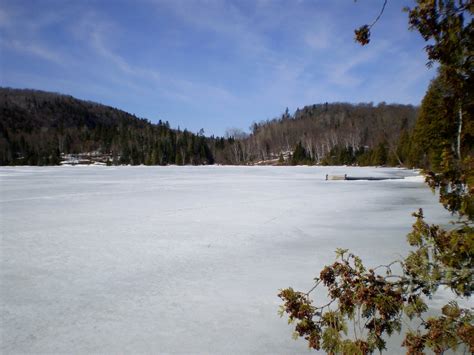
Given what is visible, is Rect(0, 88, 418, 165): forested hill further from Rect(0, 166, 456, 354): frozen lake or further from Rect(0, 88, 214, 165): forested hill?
Rect(0, 166, 456, 354): frozen lake

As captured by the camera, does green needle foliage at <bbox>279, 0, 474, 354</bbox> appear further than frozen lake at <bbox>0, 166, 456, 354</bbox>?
No

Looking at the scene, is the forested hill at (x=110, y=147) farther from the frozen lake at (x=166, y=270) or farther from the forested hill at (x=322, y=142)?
the frozen lake at (x=166, y=270)

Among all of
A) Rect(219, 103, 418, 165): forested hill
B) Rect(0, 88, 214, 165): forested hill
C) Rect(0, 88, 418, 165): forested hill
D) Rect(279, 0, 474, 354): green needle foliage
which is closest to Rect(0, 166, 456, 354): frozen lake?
Rect(279, 0, 474, 354): green needle foliage

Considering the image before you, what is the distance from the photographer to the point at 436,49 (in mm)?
2459

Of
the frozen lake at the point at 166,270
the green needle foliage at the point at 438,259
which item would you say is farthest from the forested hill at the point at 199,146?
the green needle foliage at the point at 438,259

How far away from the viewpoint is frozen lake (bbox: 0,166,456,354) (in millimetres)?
3441

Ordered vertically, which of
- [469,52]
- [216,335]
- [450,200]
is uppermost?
[469,52]

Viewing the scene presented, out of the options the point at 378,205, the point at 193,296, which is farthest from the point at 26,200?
the point at 378,205

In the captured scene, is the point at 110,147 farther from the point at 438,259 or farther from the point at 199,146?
the point at 438,259

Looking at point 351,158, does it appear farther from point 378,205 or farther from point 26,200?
point 26,200

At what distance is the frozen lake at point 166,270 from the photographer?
3.44 metres

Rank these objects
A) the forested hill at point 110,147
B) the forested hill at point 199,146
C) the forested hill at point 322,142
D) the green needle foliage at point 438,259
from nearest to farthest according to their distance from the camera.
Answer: the green needle foliage at point 438,259 < the forested hill at point 322,142 < the forested hill at point 199,146 < the forested hill at point 110,147

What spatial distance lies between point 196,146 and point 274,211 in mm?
111997

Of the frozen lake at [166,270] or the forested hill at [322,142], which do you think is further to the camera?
the forested hill at [322,142]
